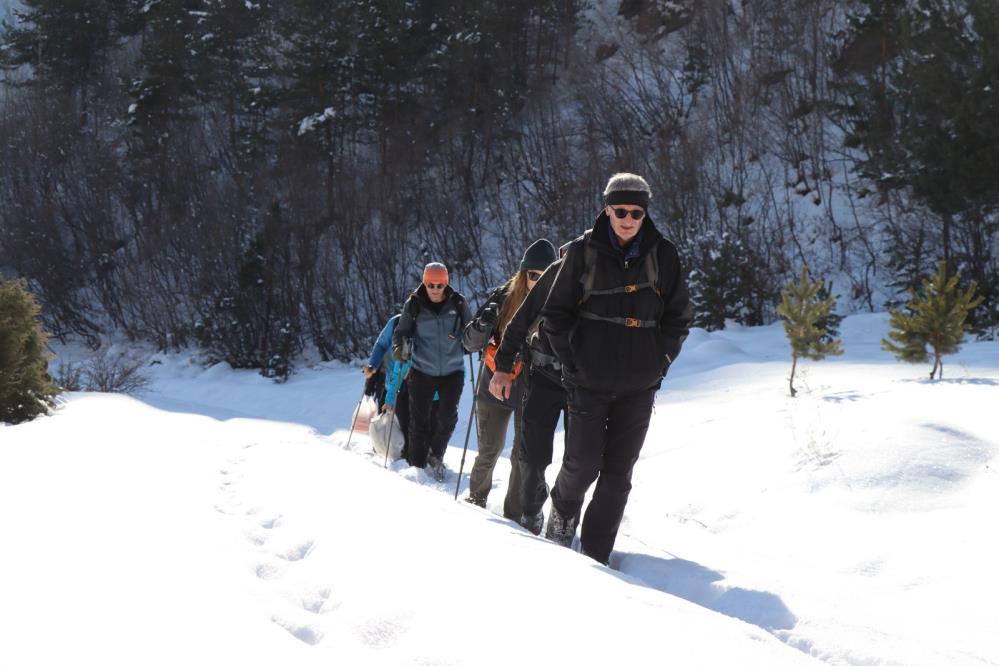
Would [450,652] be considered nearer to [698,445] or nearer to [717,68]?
[698,445]

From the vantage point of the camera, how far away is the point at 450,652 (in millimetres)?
2582

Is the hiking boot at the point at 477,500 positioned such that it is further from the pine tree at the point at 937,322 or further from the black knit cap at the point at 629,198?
the pine tree at the point at 937,322

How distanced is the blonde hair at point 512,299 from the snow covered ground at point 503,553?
4.13ft

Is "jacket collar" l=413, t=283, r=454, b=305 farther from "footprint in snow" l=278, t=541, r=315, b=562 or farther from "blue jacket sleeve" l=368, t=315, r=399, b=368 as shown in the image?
"footprint in snow" l=278, t=541, r=315, b=562

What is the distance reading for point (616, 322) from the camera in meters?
4.11

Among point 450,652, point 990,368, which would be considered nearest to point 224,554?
point 450,652

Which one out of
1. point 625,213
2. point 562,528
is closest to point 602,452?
point 562,528

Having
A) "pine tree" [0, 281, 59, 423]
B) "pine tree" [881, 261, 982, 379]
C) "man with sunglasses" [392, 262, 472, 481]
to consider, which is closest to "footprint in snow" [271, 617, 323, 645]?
"man with sunglasses" [392, 262, 472, 481]

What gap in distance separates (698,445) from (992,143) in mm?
13457

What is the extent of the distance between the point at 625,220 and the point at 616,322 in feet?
1.65

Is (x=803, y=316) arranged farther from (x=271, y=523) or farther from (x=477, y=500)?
(x=271, y=523)

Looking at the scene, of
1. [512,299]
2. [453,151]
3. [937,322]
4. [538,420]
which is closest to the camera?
[538,420]

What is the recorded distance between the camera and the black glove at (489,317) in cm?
579

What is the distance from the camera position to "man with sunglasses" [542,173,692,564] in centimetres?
409
